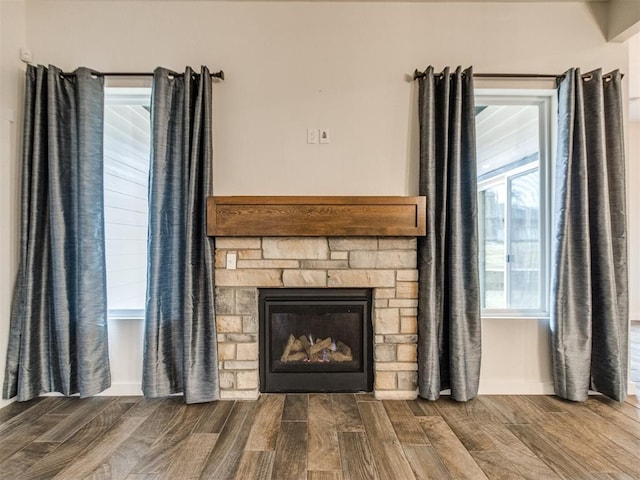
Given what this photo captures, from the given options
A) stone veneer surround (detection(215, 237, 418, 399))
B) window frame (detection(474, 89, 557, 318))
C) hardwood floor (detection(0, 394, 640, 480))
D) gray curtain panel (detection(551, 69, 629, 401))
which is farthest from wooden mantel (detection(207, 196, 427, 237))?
hardwood floor (detection(0, 394, 640, 480))

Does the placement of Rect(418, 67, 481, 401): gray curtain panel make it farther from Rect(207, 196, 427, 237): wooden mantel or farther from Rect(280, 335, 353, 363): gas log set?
Rect(280, 335, 353, 363): gas log set

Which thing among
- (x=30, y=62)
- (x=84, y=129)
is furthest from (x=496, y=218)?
(x=30, y=62)

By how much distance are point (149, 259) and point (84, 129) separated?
3.14ft

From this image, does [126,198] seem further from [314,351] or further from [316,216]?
[314,351]

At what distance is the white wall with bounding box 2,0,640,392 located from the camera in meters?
2.37

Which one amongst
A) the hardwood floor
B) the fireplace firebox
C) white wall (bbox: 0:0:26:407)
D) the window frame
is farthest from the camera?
the window frame

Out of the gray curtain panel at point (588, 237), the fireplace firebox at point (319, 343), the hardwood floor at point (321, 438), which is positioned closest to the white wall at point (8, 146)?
the hardwood floor at point (321, 438)

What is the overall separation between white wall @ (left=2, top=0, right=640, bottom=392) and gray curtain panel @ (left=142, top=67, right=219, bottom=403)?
171mm

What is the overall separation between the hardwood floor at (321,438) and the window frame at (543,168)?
0.59m

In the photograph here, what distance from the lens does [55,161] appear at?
223 cm

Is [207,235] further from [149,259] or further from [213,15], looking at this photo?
[213,15]

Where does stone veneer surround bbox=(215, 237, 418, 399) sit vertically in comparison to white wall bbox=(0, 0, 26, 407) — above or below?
below

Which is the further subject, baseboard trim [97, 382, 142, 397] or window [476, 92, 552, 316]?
window [476, 92, 552, 316]

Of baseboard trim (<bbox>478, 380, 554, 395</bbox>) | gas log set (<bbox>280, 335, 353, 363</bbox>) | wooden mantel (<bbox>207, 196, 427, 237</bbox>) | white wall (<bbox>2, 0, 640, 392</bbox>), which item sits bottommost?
baseboard trim (<bbox>478, 380, 554, 395</bbox>)
